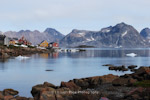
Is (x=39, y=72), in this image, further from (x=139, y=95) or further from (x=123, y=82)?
(x=139, y=95)

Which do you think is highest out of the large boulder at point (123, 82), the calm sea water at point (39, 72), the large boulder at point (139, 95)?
the large boulder at point (139, 95)

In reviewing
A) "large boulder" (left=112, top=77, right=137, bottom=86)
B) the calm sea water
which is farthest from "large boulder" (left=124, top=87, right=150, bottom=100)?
the calm sea water

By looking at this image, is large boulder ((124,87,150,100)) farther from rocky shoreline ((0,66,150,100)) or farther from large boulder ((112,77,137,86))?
large boulder ((112,77,137,86))

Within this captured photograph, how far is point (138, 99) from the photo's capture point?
20234 millimetres

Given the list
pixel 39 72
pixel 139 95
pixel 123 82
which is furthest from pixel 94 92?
pixel 39 72

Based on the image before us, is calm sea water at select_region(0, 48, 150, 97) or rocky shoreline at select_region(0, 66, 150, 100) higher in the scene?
rocky shoreline at select_region(0, 66, 150, 100)

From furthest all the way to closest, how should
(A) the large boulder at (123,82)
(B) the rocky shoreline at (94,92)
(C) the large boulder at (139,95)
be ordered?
(A) the large boulder at (123,82)
(B) the rocky shoreline at (94,92)
(C) the large boulder at (139,95)

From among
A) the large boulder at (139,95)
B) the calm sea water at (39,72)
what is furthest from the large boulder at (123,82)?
the calm sea water at (39,72)

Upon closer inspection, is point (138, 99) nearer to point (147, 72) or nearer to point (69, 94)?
point (69, 94)

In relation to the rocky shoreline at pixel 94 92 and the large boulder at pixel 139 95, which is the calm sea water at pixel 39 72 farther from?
the large boulder at pixel 139 95

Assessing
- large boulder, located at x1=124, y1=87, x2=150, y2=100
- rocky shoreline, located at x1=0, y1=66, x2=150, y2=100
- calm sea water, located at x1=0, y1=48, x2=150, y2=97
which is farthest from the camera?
calm sea water, located at x1=0, y1=48, x2=150, y2=97

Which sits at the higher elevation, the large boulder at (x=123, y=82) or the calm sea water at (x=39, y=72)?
the large boulder at (x=123, y=82)

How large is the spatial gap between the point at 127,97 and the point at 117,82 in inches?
404

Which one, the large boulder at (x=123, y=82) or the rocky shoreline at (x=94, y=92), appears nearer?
the rocky shoreline at (x=94, y=92)
